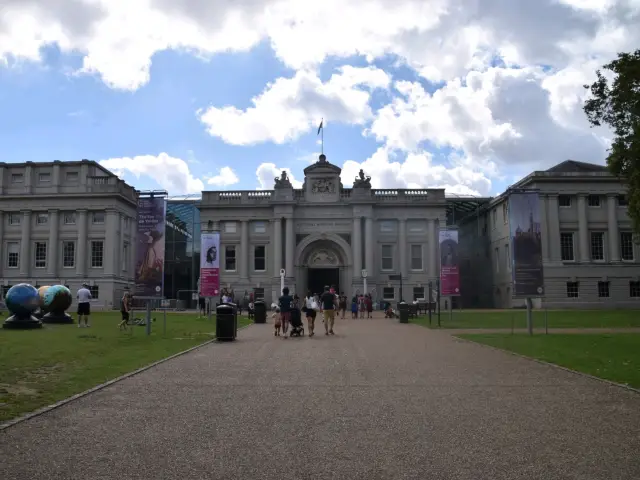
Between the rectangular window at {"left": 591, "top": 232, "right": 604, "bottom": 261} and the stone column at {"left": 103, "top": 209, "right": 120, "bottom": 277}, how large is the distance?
154ft

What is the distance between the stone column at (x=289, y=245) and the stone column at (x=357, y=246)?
19.7ft

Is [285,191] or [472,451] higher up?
[285,191]

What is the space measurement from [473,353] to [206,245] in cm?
2275

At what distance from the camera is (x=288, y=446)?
22.8 feet

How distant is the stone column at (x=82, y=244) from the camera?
6688 centimetres

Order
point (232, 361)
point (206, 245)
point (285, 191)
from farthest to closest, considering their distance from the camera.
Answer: point (285, 191) < point (206, 245) < point (232, 361)

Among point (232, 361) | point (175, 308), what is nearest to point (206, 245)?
point (232, 361)

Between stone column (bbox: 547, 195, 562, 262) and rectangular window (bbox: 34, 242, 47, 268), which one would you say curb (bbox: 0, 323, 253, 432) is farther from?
rectangular window (bbox: 34, 242, 47, 268)

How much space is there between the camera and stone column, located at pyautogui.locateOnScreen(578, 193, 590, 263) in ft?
203

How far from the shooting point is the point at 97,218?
6812 centimetres

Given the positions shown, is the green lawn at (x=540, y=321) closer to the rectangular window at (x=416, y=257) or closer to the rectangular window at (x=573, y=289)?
the rectangular window at (x=573, y=289)

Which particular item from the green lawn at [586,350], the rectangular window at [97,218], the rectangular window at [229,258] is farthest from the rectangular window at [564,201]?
the rectangular window at [97,218]

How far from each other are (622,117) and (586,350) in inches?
800

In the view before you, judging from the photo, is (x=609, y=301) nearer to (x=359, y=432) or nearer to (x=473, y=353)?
(x=473, y=353)
